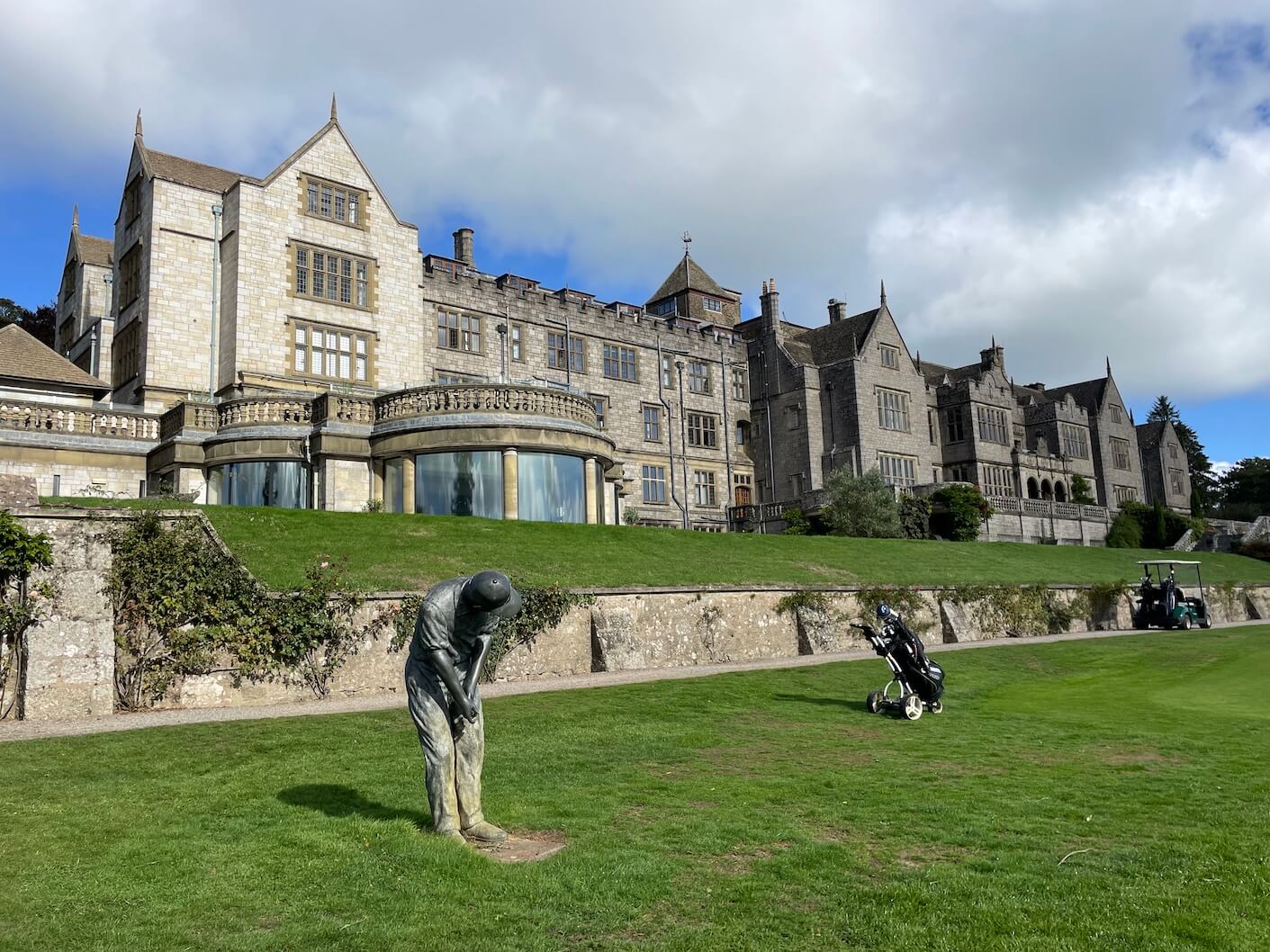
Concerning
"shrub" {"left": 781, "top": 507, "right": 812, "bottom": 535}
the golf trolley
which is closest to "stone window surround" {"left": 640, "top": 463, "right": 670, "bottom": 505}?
"shrub" {"left": 781, "top": 507, "right": 812, "bottom": 535}

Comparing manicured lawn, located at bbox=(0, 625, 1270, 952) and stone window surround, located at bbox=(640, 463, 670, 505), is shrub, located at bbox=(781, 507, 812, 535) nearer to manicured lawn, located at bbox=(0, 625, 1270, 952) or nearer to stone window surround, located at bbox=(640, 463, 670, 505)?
stone window surround, located at bbox=(640, 463, 670, 505)

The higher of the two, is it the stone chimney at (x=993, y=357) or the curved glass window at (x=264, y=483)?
the stone chimney at (x=993, y=357)

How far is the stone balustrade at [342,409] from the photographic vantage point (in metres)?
26.4

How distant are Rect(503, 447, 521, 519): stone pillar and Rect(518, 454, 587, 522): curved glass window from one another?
0.36 ft

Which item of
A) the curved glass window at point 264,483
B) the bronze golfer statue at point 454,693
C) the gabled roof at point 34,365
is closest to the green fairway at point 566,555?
the curved glass window at point 264,483

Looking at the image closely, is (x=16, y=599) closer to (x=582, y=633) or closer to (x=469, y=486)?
(x=582, y=633)

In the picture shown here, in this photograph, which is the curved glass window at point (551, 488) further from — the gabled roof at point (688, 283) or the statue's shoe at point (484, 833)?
the gabled roof at point (688, 283)

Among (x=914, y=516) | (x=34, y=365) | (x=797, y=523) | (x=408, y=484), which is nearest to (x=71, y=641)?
(x=408, y=484)

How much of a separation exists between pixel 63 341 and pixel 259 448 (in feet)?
82.9

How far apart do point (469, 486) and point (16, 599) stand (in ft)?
44.2

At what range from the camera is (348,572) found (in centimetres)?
1792

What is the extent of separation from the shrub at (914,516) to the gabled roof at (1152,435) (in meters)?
37.0

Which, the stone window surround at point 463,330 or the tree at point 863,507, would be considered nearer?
the stone window surround at point 463,330

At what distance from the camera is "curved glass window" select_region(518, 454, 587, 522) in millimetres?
26047
